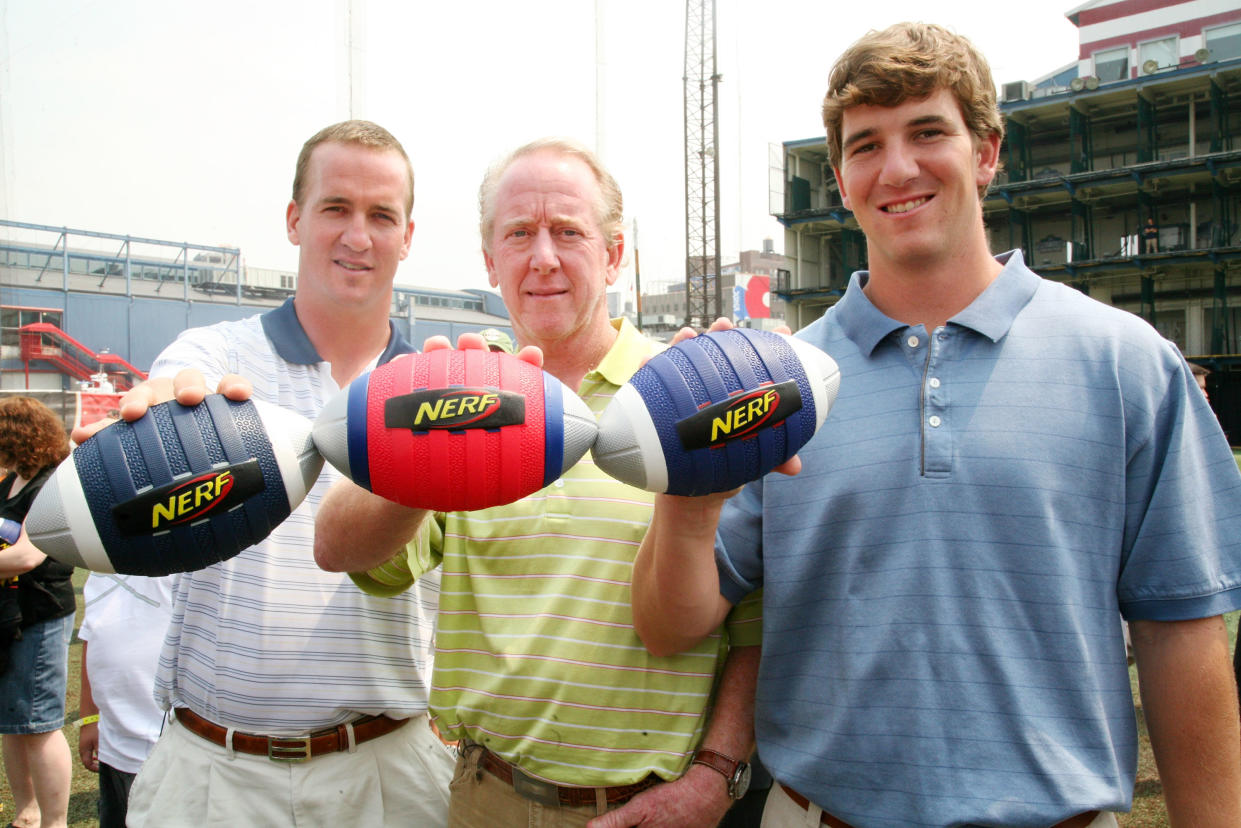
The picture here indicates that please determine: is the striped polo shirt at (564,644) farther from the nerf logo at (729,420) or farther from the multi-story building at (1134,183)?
the multi-story building at (1134,183)

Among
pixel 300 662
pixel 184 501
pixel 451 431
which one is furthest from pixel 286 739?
pixel 451 431

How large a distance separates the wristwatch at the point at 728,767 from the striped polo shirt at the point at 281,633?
2.61 ft

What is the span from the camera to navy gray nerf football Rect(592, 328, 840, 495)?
145cm

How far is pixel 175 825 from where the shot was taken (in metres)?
2.16

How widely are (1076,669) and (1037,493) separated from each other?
0.32 meters

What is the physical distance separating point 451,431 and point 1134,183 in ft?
104

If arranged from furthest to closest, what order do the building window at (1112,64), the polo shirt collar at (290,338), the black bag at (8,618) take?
the building window at (1112,64)
the black bag at (8,618)
the polo shirt collar at (290,338)

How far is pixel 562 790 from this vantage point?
1.90 meters

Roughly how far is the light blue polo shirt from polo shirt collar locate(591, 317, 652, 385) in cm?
55

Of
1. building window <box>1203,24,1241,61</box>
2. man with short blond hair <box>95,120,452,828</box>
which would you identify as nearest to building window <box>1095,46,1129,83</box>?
building window <box>1203,24,1241,61</box>

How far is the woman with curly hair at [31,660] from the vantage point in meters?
3.98

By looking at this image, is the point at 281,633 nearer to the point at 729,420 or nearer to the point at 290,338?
the point at 290,338

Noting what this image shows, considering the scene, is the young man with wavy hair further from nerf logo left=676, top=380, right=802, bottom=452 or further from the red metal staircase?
the red metal staircase

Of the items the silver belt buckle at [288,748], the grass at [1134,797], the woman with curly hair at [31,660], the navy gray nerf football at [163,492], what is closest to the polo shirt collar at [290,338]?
the navy gray nerf football at [163,492]
